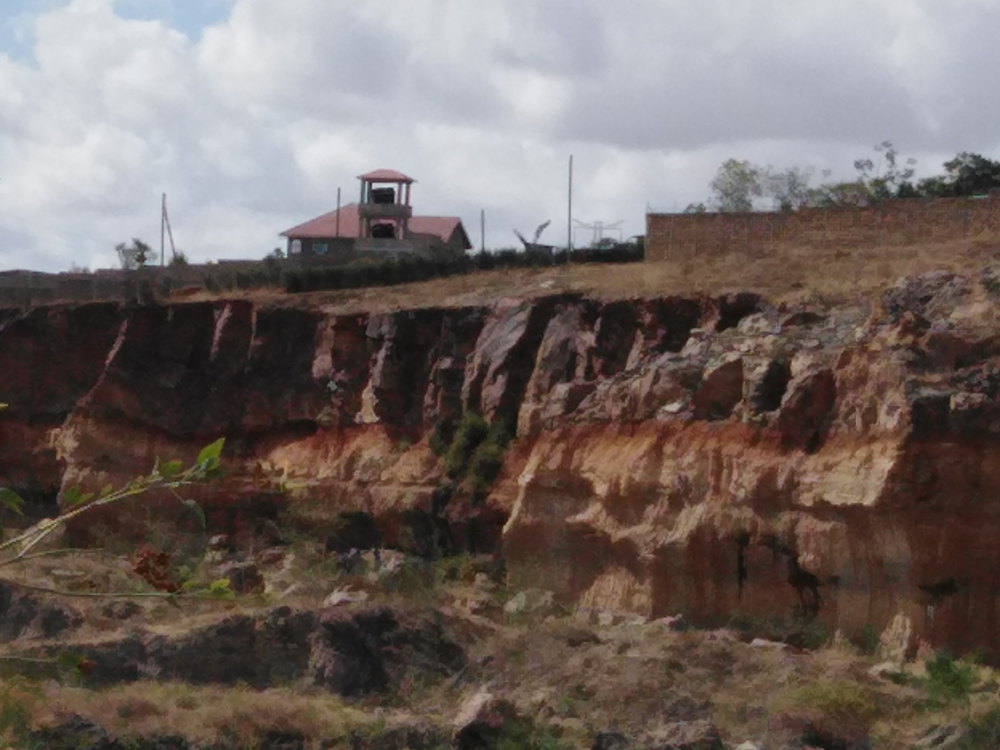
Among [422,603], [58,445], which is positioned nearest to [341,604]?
[422,603]

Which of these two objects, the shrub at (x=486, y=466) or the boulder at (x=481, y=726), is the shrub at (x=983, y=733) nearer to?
the boulder at (x=481, y=726)

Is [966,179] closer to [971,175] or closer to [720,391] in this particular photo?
[971,175]

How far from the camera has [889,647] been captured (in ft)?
89.8

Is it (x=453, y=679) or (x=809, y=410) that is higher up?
(x=809, y=410)

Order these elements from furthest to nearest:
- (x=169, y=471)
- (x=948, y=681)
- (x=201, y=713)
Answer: (x=201, y=713)
(x=948, y=681)
(x=169, y=471)

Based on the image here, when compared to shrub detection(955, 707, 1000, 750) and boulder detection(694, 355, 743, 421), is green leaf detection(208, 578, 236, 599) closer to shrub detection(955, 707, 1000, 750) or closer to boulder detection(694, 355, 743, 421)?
shrub detection(955, 707, 1000, 750)

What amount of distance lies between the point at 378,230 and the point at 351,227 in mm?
3948

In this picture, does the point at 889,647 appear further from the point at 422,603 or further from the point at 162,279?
the point at 162,279

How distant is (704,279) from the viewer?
121 feet

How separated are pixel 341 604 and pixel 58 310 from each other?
57.9 feet

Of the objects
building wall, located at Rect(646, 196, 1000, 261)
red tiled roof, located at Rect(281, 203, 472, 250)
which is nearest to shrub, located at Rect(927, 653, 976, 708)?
building wall, located at Rect(646, 196, 1000, 261)

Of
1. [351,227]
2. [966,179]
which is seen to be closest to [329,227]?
[351,227]

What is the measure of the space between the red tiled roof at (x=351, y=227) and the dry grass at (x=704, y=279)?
18762 millimetres

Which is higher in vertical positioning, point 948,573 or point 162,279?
point 162,279
